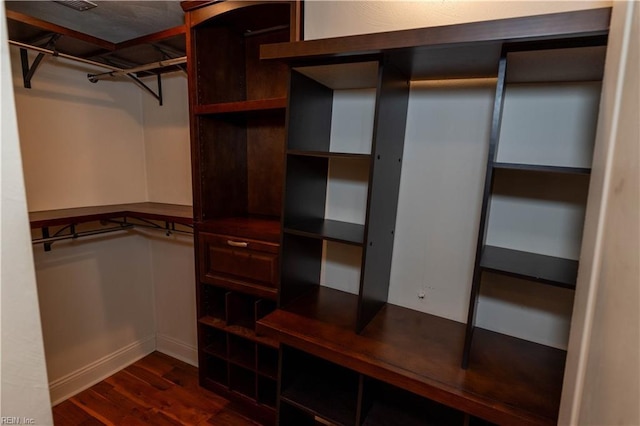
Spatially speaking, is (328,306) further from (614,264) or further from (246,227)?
(614,264)

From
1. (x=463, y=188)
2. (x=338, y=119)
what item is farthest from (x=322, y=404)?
(x=338, y=119)

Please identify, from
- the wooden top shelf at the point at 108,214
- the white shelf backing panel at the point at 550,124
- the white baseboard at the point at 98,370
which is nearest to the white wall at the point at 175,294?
the white baseboard at the point at 98,370

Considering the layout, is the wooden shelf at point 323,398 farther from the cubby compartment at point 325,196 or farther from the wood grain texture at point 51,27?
the wood grain texture at point 51,27

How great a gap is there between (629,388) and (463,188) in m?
0.96

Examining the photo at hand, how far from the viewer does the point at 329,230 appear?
55.0 inches

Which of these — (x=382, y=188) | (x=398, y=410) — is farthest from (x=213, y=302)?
(x=382, y=188)

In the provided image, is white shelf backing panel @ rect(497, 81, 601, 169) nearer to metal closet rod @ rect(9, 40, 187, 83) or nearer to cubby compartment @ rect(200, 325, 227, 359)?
metal closet rod @ rect(9, 40, 187, 83)

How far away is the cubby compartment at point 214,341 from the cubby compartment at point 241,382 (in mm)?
107

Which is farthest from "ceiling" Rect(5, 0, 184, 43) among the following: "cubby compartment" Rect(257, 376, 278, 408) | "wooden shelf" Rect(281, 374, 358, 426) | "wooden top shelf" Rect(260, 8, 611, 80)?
"cubby compartment" Rect(257, 376, 278, 408)

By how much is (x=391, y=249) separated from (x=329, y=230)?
0.30 meters

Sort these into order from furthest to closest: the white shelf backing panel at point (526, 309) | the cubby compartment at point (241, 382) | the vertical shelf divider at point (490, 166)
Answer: the cubby compartment at point (241, 382)
the white shelf backing panel at point (526, 309)
the vertical shelf divider at point (490, 166)

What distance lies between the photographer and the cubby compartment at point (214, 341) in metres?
1.95

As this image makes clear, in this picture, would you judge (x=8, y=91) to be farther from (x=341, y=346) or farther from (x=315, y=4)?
(x=315, y=4)

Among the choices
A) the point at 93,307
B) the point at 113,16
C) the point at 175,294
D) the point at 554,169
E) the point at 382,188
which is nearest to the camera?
the point at 554,169
